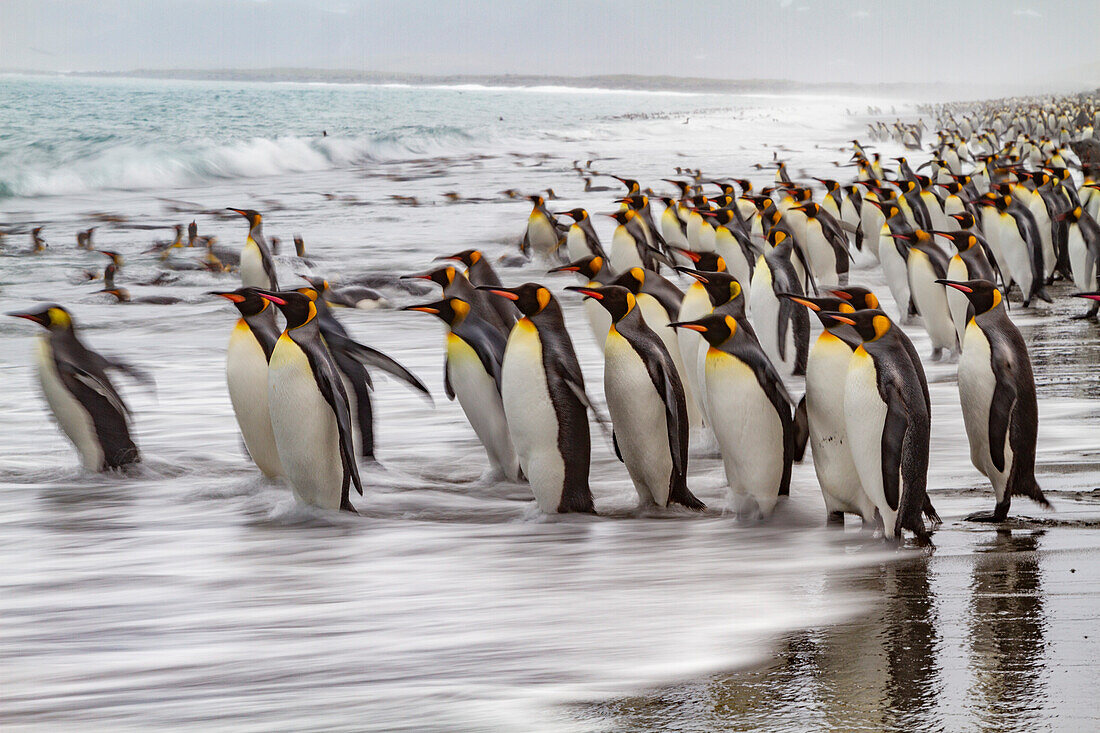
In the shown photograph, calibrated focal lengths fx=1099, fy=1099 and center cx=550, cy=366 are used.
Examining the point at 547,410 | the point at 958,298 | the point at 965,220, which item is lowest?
the point at 547,410

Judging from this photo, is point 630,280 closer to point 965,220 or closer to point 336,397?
point 336,397

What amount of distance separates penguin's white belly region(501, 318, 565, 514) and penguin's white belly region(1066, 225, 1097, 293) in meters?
5.00

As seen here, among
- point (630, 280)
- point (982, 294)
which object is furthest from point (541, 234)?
point (982, 294)

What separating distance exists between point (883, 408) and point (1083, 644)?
84 cm

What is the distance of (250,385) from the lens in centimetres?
327

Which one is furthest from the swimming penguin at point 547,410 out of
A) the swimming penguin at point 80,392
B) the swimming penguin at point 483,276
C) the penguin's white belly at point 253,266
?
the penguin's white belly at point 253,266

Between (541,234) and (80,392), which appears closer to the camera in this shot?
(80,392)

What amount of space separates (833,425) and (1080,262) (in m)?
4.86

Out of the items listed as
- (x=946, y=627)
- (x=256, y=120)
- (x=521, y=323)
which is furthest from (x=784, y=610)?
(x=256, y=120)

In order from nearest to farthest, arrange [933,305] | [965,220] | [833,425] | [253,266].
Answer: [833,425] < [933,305] < [965,220] < [253,266]

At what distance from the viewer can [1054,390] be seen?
4.23 meters

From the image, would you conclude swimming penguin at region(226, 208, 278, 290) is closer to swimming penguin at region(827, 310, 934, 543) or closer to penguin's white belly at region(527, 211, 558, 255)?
penguin's white belly at region(527, 211, 558, 255)

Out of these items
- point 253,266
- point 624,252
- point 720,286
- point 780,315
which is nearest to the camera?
point 720,286

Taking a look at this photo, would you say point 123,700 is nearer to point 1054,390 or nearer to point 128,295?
point 1054,390
